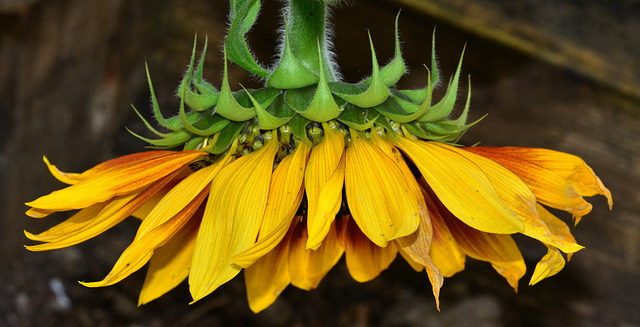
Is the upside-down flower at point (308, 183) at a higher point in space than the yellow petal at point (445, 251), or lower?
higher

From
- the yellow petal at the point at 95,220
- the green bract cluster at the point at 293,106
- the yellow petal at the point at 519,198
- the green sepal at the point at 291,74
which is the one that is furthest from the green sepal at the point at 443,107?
the yellow petal at the point at 95,220

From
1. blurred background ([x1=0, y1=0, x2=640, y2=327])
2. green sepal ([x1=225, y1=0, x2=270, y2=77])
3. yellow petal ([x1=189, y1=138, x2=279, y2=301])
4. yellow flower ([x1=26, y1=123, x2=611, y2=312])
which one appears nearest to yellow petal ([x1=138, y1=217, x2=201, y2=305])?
yellow flower ([x1=26, y1=123, x2=611, y2=312])

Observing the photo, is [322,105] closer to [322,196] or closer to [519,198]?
[322,196]

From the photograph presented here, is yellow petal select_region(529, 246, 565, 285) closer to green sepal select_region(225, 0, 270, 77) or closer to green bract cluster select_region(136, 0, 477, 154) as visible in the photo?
green bract cluster select_region(136, 0, 477, 154)

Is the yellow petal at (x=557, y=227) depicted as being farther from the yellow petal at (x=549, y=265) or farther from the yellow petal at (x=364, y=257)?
the yellow petal at (x=364, y=257)

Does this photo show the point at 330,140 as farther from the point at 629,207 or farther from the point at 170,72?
the point at 629,207

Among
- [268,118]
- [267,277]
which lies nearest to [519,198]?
[268,118]

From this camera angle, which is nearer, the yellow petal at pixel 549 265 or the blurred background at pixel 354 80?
the yellow petal at pixel 549 265

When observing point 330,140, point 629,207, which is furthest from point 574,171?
point 629,207
